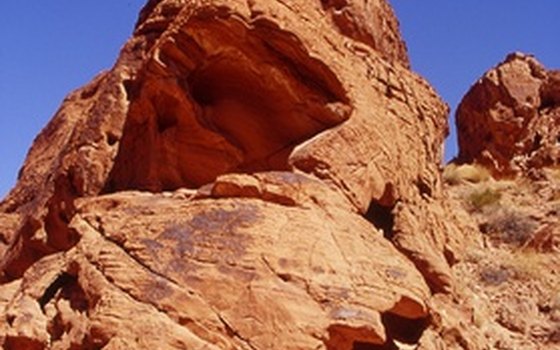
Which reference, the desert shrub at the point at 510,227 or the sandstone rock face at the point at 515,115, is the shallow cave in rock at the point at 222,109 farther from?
the sandstone rock face at the point at 515,115

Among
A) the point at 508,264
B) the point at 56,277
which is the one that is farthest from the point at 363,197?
the point at 508,264

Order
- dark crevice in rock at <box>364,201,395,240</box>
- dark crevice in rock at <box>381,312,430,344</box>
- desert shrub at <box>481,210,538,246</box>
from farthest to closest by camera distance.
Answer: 1. desert shrub at <box>481,210,538,246</box>
2. dark crevice in rock at <box>364,201,395,240</box>
3. dark crevice in rock at <box>381,312,430,344</box>

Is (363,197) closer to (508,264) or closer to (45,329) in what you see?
(45,329)

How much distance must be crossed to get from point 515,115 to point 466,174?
1.97 metres

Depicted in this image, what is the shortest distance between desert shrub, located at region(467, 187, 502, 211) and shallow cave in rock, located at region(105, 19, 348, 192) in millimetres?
8565

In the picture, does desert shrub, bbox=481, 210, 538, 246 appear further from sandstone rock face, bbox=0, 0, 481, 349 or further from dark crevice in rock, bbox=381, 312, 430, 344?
dark crevice in rock, bbox=381, 312, 430, 344

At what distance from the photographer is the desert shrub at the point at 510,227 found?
14945 millimetres

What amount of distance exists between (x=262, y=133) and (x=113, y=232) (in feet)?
8.72

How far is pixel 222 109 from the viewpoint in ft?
33.9

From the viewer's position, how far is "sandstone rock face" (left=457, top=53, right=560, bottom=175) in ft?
68.8

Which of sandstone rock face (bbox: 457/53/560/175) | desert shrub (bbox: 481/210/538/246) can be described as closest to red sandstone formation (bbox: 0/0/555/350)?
desert shrub (bbox: 481/210/538/246)

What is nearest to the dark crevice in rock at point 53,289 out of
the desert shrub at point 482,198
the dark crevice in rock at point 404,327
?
the dark crevice in rock at point 404,327

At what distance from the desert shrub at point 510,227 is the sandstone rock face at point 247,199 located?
2.27 meters

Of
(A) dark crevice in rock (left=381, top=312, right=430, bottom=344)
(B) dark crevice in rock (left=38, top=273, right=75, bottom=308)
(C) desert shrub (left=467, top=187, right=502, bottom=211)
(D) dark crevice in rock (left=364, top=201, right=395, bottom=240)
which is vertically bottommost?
(A) dark crevice in rock (left=381, top=312, right=430, bottom=344)
